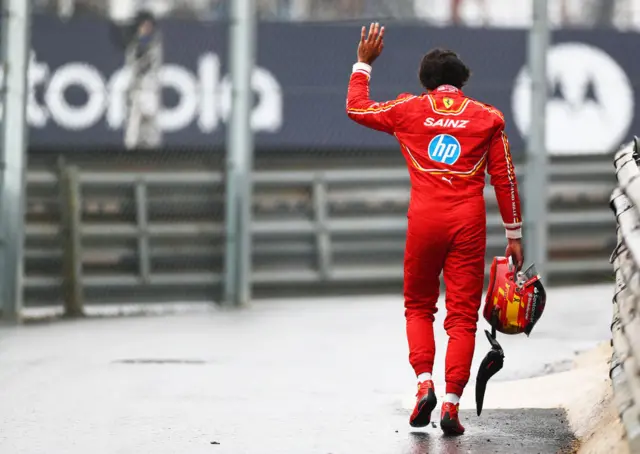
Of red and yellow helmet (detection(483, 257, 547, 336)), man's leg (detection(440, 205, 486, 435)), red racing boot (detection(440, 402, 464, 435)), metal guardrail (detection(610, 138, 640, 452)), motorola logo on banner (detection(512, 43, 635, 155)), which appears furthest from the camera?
motorola logo on banner (detection(512, 43, 635, 155))

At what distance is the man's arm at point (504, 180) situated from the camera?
23.4 ft

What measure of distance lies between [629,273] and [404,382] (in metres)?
3.29

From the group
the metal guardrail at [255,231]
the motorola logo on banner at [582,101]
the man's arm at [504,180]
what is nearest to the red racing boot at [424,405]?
the man's arm at [504,180]

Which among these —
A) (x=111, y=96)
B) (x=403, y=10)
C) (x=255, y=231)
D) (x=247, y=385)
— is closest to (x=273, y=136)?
(x=255, y=231)

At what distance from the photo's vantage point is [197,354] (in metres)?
10.6

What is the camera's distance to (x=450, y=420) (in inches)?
272

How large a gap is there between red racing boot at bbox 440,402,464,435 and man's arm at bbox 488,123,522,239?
87cm

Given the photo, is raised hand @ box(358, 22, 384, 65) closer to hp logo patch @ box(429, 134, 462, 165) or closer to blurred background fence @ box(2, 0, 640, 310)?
hp logo patch @ box(429, 134, 462, 165)

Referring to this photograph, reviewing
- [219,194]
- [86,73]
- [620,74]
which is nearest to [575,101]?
[620,74]

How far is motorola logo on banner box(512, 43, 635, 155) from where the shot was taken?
1543 centimetres

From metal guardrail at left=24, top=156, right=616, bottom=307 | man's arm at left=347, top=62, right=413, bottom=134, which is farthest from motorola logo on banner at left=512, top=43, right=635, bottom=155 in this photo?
man's arm at left=347, top=62, right=413, bottom=134

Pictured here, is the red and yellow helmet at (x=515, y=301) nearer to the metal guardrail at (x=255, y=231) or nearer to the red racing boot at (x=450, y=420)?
the red racing boot at (x=450, y=420)

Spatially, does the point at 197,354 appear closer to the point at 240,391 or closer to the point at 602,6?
the point at 240,391

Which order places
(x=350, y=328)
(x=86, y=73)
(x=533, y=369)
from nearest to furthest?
(x=533, y=369), (x=350, y=328), (x=86, y=73)
